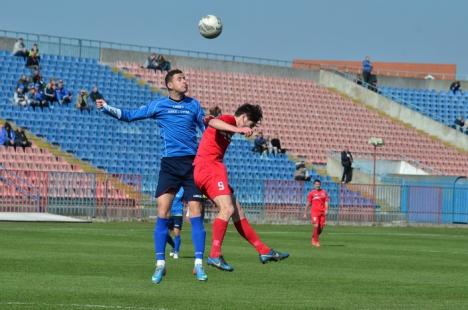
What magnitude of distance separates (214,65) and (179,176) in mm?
41961

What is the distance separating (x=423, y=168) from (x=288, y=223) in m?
13.3

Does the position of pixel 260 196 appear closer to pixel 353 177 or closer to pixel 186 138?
Answer: pixel 353 177

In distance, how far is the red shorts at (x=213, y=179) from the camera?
13469 mm

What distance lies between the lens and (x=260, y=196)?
39.0 m

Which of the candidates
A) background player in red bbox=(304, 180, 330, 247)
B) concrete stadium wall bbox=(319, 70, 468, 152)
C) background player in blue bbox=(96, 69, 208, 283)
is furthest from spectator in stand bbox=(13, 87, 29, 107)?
background player in blue bbox=(96, 69, 208, 283)

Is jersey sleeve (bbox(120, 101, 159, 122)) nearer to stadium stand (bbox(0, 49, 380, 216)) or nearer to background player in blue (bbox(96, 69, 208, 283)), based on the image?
background player in blue (bbox(96, 69, 208, 283))

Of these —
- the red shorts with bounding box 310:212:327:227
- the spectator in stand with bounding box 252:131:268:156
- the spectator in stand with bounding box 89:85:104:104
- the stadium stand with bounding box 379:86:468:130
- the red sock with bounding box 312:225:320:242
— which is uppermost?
the stadium stand with bounding box 379:86:468:130

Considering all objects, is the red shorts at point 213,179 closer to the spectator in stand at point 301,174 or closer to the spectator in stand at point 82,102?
the spectator in stand at point 301,174

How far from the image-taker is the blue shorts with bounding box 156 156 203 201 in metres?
13.7

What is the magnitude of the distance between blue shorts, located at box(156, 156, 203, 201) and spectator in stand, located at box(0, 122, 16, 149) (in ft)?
83.0

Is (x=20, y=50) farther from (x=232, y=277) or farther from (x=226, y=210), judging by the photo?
(x=226, y=210)

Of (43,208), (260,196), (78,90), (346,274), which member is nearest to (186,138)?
(346,274)

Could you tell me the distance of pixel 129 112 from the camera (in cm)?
1373

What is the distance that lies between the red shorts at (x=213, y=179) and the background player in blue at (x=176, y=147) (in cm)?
23
